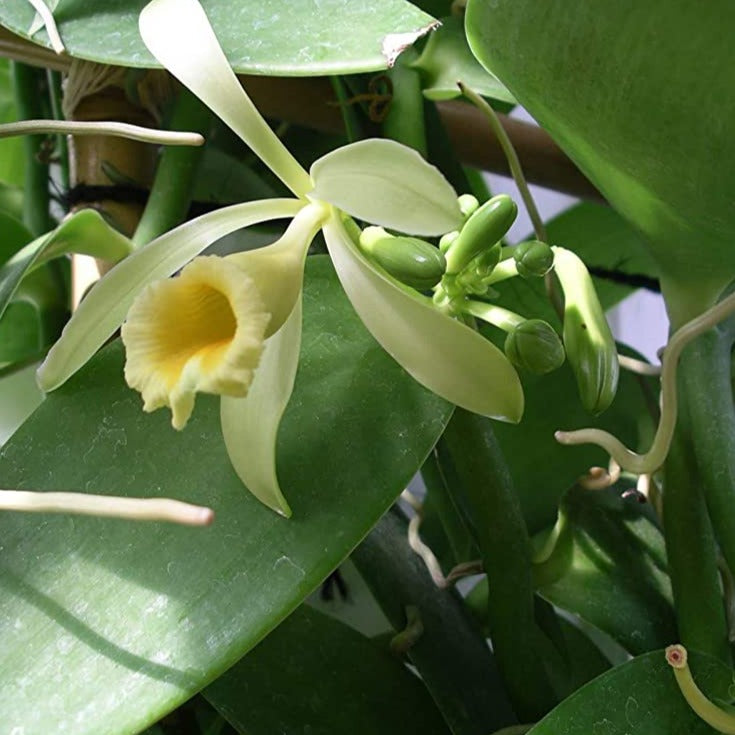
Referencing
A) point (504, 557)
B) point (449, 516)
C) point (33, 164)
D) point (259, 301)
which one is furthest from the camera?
point (33, 164)

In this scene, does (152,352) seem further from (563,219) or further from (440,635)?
(563,219)

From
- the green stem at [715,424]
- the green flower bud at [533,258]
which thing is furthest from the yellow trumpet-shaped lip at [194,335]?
the green stem at [715,424]

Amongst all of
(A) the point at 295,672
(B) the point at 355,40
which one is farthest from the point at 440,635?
(B) the point at 355,40

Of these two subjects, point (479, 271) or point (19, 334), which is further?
point (19, 334)

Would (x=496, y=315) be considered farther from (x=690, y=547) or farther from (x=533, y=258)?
(x=690, y=547)

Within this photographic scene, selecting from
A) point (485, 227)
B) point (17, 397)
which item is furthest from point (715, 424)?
point (17, 397)

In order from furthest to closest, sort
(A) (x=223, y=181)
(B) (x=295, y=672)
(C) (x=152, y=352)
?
(A) (x=223, y=181), (B) (x=295, y=672), (C) (x=152, y=352)
